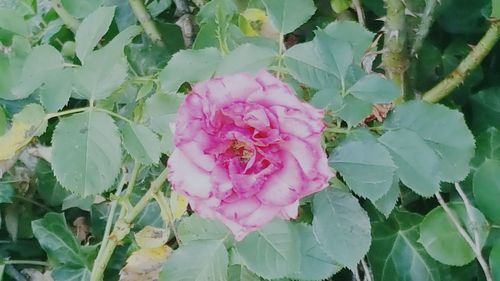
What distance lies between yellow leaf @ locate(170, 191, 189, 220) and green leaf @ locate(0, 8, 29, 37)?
24 centimetres

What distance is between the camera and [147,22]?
2.70 feet

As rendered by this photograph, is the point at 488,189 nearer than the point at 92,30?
No

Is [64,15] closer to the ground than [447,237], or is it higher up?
higher up

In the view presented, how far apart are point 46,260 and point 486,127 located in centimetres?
54

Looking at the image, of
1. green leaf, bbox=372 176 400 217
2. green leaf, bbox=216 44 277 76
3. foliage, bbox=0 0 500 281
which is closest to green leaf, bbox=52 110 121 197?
foliage, bbox=0 0 500 281

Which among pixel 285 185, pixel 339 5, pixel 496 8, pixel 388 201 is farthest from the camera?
pixel 339 5

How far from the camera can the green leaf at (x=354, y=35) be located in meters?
0.60

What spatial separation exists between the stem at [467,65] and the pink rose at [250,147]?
1.06ft

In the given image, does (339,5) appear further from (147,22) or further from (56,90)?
(56,90)

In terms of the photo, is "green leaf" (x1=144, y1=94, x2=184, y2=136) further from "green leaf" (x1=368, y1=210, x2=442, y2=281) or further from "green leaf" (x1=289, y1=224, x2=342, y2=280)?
"green leaf" (x1=368, y1=210, x2=442, y2=281)

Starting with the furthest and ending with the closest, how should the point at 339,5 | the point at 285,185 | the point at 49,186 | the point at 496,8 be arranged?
the point at 49,186 → the point at 339,5 → the point at 496,8 → the point at 285,185

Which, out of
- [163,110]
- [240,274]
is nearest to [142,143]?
Result: [163,110]

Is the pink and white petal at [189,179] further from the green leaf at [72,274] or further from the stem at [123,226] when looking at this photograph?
the green leaf at [72,274]

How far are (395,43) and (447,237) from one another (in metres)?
0.20
